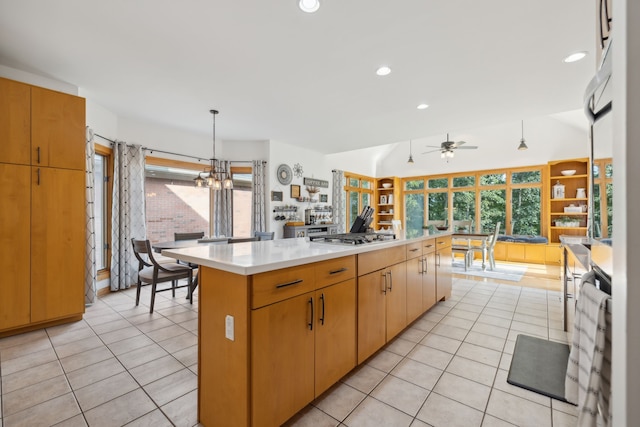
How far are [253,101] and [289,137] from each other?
1.85 m

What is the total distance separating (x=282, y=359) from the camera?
4.70ft

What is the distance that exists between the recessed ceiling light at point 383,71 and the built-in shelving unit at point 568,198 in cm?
590

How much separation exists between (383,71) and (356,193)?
19.2 feet

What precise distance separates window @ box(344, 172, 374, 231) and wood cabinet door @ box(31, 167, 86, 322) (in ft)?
20.4

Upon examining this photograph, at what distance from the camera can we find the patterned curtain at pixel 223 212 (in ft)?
17.8

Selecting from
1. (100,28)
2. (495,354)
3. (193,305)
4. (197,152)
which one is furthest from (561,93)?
(197,152)

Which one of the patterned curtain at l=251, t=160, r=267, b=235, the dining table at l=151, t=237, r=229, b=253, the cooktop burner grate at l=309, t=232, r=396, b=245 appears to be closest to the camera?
the cooktop burner grate at l=309, t=232, r=396, b=245

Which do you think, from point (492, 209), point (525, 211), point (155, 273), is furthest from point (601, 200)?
point (492, 209)

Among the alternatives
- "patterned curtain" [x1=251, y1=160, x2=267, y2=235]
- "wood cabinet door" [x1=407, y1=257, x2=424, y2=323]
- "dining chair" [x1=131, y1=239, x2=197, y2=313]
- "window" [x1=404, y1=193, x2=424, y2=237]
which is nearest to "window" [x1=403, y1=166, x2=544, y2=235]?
"window" [x1=404, y1=193, x2=424, y2=237]

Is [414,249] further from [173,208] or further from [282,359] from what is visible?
[173,208]

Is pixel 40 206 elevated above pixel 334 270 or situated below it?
above

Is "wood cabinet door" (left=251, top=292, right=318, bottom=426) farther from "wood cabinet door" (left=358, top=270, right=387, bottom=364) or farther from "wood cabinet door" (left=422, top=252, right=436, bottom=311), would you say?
"wood cabinet door" (left=422, top=252, right=436, bottom=311)

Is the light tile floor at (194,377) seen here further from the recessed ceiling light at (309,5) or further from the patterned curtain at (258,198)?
the recessed ceiling light at (309,5)

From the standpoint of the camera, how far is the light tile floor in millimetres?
1625
